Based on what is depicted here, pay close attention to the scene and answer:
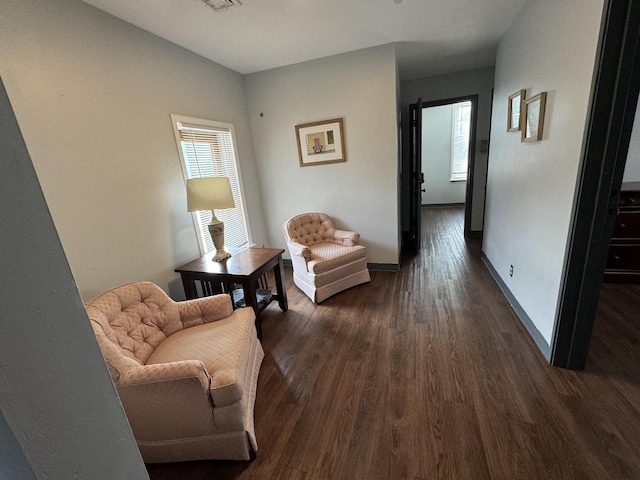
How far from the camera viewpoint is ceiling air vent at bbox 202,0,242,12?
189cm

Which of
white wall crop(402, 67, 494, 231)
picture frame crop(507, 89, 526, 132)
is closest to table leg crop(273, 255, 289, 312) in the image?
picture frame crop(507, 89, 526, 132)

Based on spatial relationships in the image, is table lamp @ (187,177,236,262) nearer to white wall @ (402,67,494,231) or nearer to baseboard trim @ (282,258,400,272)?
baseboard trim @ (282,258,400,272)

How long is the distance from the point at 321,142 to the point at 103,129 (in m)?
2.13

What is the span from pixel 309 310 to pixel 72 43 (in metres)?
2.60

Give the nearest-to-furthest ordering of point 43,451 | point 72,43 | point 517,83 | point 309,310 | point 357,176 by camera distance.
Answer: point 43,451, point 72,43, point 517,83, point 309,310, point 357,176

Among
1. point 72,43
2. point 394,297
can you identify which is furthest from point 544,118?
point 72,43

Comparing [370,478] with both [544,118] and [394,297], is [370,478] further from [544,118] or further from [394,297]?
[544,118]

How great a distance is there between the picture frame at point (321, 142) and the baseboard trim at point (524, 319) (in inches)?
84.8

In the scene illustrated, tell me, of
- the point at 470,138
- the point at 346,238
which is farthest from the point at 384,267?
the point at 470,138

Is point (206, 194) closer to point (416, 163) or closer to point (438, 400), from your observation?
point (438, 400)

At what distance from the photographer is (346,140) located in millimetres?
3229

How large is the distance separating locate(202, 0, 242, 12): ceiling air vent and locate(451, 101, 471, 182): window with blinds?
6163 mm

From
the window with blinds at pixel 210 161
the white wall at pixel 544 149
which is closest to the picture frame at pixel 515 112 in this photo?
the white wall at pixel 544 149

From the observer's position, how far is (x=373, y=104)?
302 centimetres
